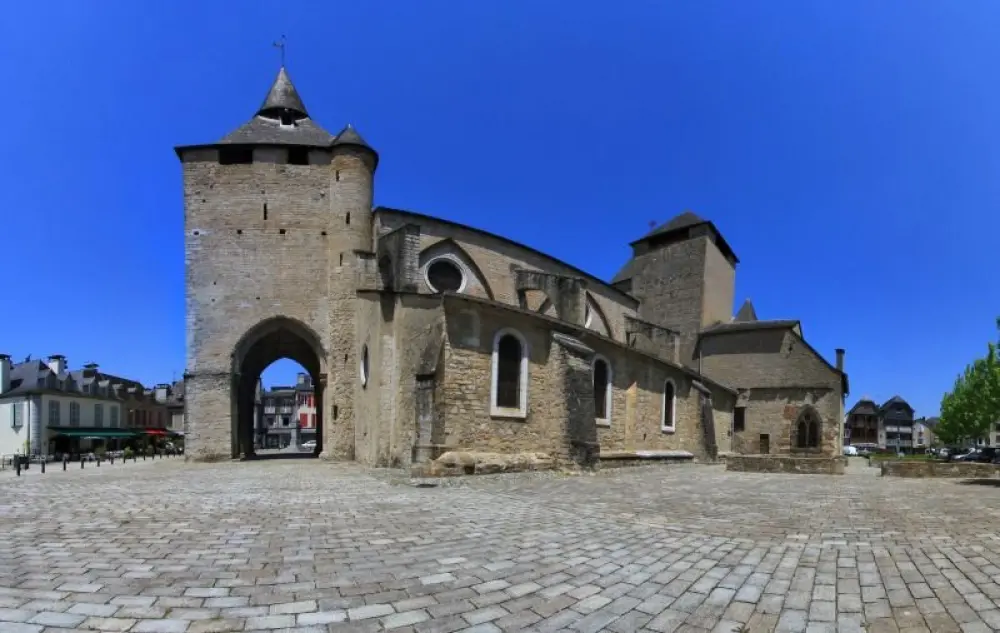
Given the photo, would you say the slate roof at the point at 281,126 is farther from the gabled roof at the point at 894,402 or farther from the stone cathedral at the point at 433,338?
the gabled roof at the point at 894,402

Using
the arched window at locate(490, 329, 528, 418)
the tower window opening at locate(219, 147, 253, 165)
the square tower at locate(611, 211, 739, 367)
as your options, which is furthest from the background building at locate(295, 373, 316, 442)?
the arched window at locate(490, 329, 528, 418)

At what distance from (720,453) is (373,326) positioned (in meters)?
18.5

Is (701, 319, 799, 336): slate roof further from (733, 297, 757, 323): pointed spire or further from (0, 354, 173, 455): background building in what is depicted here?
(0, 354, 173, 455): background building

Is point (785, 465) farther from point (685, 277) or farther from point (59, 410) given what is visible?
point (59, 410)

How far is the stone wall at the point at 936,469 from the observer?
16172 mm

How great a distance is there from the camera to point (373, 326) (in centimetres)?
1767

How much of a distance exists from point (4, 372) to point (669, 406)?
132 feet

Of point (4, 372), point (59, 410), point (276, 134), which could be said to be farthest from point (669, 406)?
point (4, 372)

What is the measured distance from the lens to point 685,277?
108 feet

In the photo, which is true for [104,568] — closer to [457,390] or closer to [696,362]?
[457,390]

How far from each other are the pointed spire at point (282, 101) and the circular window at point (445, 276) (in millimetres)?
10818

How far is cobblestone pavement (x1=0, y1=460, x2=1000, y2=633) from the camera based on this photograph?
3480 millimetres

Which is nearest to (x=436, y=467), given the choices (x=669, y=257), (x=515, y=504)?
(x=515, y=504)

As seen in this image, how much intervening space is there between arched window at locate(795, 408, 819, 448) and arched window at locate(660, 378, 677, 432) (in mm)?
10495
